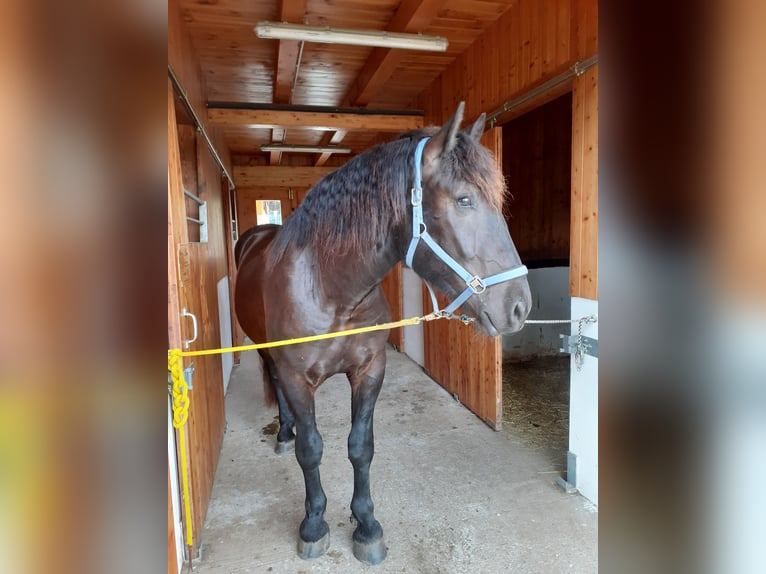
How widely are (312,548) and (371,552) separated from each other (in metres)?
0.23

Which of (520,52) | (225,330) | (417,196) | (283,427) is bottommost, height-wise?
(283,427)

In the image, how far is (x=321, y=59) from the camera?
2988mm

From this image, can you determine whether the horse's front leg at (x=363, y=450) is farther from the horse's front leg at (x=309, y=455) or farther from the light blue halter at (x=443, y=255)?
the light blue halter at (x=443, y=255)

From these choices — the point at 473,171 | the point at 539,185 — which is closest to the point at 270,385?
the point at 473,171

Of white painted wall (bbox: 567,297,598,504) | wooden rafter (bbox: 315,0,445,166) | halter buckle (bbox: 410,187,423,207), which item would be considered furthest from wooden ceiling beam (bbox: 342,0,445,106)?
white painted wall (bbox: 567,297,598,504)

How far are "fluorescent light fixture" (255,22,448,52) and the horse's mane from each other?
1.13m

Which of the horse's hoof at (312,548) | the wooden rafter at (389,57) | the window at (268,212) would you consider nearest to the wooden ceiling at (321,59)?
the wooden rafter at (389,57)

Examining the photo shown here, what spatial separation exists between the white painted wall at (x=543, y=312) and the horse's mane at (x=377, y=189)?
3067 mm

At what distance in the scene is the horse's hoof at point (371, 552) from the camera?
1.55 metres

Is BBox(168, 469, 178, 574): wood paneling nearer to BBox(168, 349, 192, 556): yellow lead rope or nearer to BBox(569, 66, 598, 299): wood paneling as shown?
BBox(168, 349, 192, 556): yellow lead rope

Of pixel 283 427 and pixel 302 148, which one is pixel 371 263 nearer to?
pixel 283 427

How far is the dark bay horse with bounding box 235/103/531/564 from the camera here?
46.6 inches

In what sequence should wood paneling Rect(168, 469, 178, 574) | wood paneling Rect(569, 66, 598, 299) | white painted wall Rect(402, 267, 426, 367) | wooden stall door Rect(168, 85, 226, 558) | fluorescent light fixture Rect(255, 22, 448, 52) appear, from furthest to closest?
1. white painted wall Rect(402, 267, 426, 367)
2. fluorescent light fixture Rect(255, 22, 448, 52)
3. wood paneling Rect(569, 66, 598, 299)
4. wooden stall door Rect(168, 85, 226, 558)
5. wood paneling Rect(168, 469, 178, 574)
